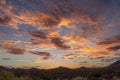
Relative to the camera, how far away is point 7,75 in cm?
1838

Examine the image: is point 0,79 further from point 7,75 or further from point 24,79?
point 24,79

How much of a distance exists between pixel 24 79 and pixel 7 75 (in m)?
1.56

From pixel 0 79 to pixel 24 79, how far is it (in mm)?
2303

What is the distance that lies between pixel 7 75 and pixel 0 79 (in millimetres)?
1001

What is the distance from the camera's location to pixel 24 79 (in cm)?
1895

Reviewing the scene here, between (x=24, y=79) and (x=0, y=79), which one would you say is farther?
(x=24, y=79)

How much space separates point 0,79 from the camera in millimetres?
17453

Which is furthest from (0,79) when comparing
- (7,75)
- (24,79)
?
(24,79)
